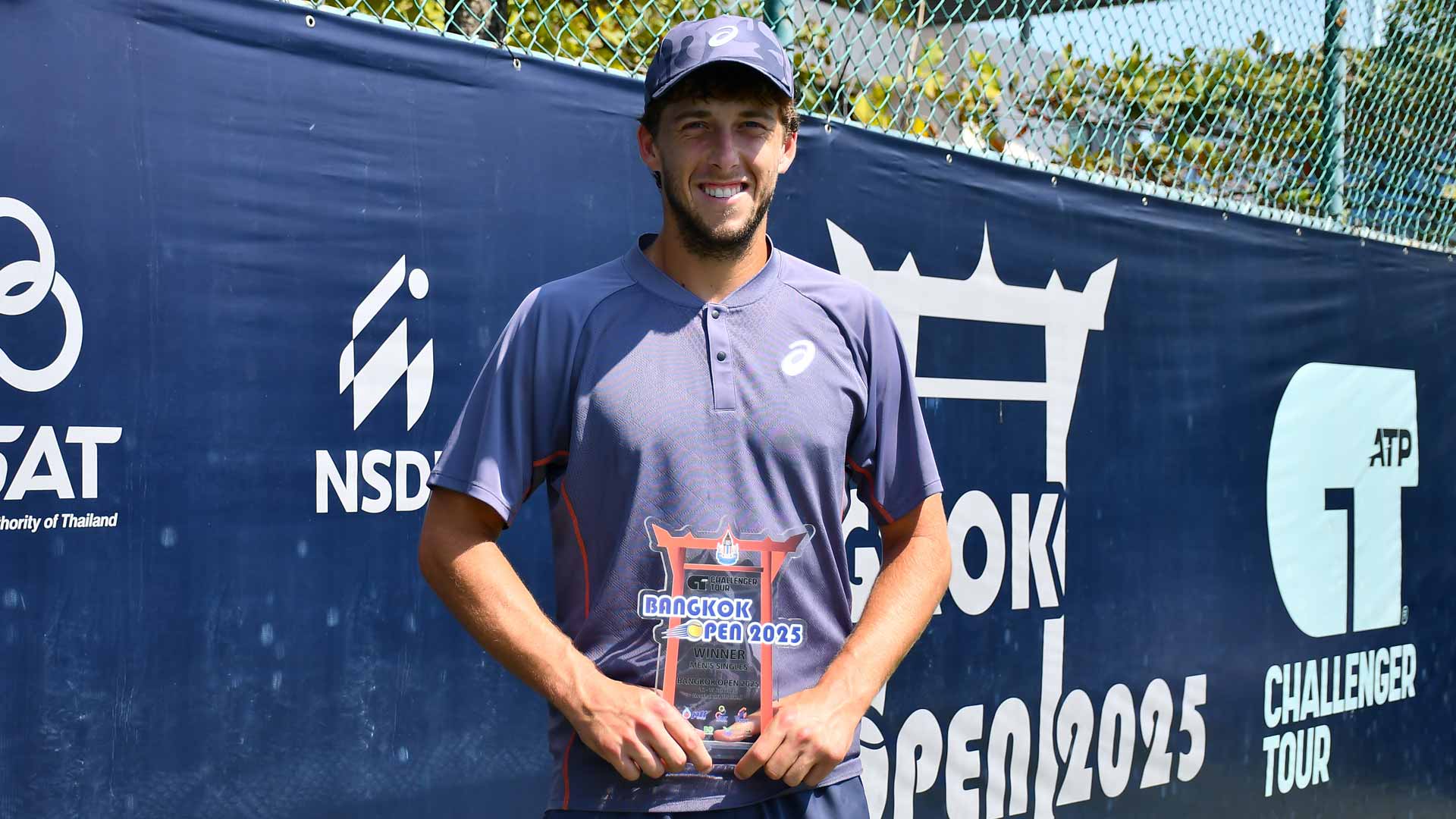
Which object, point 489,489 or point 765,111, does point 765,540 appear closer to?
point 489,489

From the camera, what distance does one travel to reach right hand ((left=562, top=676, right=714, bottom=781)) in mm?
1824

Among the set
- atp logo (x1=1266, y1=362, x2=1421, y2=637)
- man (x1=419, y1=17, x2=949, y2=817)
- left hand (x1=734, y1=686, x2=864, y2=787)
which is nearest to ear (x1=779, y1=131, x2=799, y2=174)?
man (x1=419, y1=17, x2=949, y2=817)

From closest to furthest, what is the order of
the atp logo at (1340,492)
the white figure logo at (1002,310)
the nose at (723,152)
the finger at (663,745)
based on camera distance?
1. the finger at (663,745)
2. the nose at (723,152)
3. the white figure logo at (1002,310)
4. the atp logo at (1340,492)

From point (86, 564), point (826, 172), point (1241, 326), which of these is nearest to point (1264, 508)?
point (1241, 326)

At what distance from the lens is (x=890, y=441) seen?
85.3 inches

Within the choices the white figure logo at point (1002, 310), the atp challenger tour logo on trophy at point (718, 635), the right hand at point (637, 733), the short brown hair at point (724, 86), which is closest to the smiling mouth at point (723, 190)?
the short brown hair at point (724, 86)

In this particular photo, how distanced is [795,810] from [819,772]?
96mm

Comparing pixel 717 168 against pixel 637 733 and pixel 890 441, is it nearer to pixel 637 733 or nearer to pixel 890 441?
pixel 890 441

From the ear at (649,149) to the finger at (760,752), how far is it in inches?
31.2

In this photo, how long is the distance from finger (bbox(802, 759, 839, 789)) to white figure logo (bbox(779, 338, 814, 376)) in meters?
0.52

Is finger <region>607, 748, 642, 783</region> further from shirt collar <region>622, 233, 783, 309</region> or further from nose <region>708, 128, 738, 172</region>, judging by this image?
nose <region>708, 128, 738, 172</region>

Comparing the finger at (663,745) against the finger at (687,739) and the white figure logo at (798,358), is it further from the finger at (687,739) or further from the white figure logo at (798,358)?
the white figure logo at (798,358)

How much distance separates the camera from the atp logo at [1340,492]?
459 centimetres

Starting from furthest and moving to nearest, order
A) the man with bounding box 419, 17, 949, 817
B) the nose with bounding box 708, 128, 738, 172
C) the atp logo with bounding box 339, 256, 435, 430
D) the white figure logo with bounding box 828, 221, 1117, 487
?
the white figure logo with bounding box 828, 221, 1117, 487, the atp logo with bounding box 339, 256, 435, 430, the nose with bounding box 708, 128, 738, 172, the man with bounding box 419, 17, 949, 817
